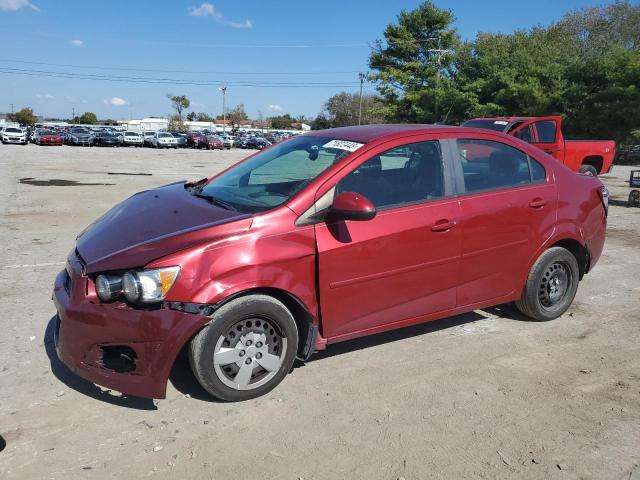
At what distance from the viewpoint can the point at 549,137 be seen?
12859 millimetres

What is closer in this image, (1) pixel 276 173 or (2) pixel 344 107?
(1) pixel 276 173

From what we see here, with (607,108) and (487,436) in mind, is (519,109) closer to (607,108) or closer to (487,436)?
(607,108)

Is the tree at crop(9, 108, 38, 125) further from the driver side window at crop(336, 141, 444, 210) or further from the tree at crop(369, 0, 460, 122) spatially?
the driver side window at crop(336, 141, 444, 210)

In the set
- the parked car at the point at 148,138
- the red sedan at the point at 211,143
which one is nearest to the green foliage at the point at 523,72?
the red sedan at the point at 211,143

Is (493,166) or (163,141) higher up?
(163,141)

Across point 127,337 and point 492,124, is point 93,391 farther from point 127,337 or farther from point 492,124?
point 492,124

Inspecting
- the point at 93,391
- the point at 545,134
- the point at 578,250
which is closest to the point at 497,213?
the point at 578,250

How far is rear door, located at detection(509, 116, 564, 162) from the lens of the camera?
12695mm

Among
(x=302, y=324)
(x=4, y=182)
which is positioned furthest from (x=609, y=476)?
(x=4, y=182)

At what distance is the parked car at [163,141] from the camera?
46750 mm

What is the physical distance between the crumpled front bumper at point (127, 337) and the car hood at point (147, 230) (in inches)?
9.0

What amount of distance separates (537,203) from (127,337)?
3.33 m

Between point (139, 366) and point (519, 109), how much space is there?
31.2 m

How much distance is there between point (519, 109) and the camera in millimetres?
30516
